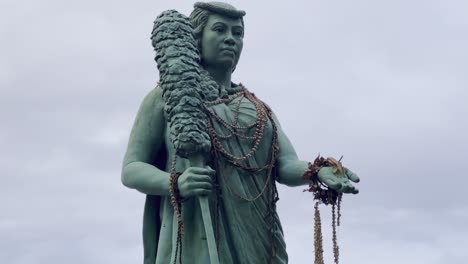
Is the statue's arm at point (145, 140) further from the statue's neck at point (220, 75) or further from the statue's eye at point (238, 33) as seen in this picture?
the statue's eye at point (238, 33)

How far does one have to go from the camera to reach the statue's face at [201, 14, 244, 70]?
46.5 ft

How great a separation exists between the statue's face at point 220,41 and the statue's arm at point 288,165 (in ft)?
2.68

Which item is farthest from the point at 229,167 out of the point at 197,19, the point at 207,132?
the point at 197,19

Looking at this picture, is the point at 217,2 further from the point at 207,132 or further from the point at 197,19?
the point at 207,132

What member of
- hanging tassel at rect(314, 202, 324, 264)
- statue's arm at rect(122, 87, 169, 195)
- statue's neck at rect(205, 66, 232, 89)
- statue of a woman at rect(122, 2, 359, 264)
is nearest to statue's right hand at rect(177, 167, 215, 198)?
statue of a woman at rect(122, 2, 359, 264)

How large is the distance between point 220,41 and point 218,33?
8 cm

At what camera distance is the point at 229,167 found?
1376cm

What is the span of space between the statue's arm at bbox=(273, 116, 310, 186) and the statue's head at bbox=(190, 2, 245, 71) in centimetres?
84

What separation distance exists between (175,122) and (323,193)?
149 centimetres

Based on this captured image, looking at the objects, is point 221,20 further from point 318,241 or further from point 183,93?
point 318,241

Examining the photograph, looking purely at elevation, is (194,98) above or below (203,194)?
above

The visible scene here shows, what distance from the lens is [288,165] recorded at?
1415 cm

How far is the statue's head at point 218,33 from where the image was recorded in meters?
14.2

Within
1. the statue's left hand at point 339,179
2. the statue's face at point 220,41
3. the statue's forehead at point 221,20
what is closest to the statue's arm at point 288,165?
the statue's left hand at point 339,179
